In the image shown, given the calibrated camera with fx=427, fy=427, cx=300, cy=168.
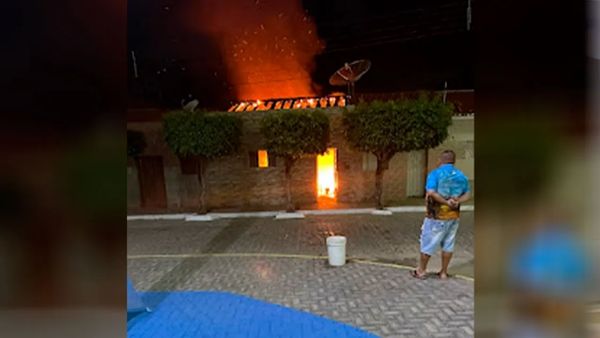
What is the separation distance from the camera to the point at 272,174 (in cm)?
1612

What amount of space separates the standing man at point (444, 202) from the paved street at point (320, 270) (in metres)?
0.61

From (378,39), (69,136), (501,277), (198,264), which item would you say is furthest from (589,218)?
(378,39)

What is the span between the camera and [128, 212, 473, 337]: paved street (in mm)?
4973

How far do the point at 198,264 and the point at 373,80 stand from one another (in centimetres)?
1637

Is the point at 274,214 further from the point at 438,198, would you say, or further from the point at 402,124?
the point at 438,198

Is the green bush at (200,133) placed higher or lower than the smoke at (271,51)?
lower

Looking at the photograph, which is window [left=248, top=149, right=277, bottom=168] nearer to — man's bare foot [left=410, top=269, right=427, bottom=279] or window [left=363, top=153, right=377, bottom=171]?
window [left=363, top=153, right=377, bottom=171]

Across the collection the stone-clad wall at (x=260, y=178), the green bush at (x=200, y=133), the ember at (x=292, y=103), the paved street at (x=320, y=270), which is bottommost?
the paved street at (x=320, y=270)

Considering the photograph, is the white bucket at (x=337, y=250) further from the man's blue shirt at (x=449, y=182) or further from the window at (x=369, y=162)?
the window at (x=369, y=162)

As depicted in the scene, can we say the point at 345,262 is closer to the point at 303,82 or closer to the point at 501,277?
the point at 501,277

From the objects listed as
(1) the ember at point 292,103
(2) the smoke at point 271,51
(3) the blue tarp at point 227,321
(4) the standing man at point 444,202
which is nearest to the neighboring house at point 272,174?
(1) the ember at point 292,103

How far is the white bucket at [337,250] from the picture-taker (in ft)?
23.7

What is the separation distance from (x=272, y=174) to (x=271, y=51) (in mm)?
7799

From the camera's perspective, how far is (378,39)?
19625 millimetres
